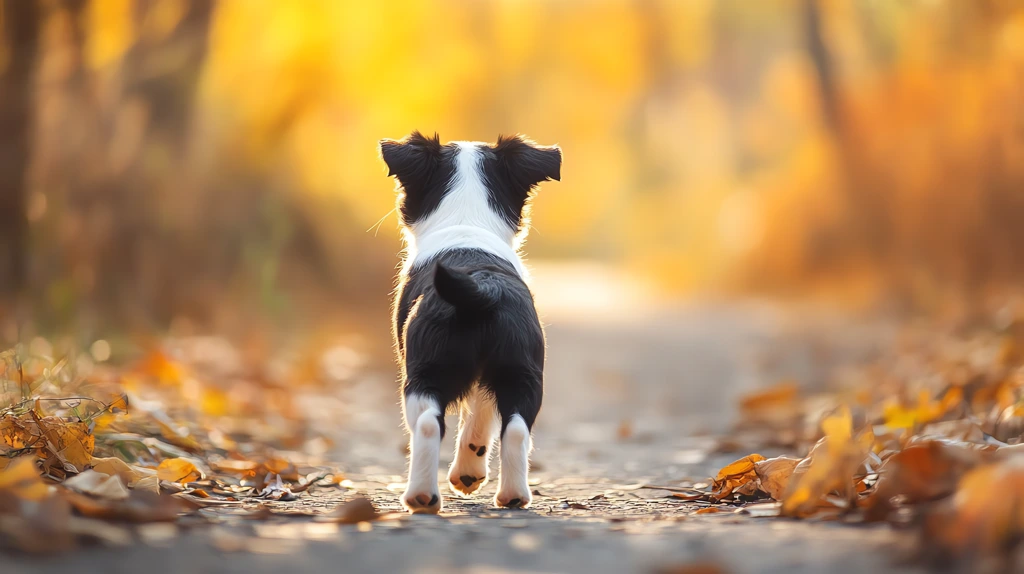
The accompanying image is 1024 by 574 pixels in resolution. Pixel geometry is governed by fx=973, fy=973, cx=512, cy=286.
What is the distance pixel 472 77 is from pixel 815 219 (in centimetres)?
657

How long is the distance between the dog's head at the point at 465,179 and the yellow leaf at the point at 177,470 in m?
1.57

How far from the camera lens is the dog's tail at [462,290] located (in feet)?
11.5

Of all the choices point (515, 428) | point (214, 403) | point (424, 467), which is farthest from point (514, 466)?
point (214, 403)

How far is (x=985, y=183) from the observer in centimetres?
1128

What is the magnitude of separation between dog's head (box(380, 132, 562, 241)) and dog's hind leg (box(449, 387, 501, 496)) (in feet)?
3.29

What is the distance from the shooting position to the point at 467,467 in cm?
428

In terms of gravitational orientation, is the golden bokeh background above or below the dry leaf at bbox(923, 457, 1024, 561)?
above

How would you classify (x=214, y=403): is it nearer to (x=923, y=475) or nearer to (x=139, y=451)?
(x=139, y=451)

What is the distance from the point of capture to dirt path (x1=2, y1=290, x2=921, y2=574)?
8.55ft

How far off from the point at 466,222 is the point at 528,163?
0.47 meters

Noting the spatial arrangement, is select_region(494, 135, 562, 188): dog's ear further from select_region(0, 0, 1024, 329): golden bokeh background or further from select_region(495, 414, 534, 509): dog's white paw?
select_region(0, 0, 1024, 329): golden bokeh background

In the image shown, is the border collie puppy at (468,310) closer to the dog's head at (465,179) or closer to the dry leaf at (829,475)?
the dog's head at (465,179)

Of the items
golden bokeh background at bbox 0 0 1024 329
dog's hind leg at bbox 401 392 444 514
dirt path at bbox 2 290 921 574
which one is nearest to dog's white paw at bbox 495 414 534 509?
dirt path at bbox 2 290 921 574

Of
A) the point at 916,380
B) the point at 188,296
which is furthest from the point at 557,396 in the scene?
the point at 188,296
